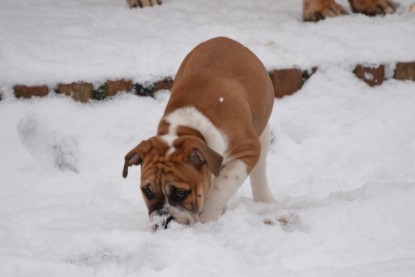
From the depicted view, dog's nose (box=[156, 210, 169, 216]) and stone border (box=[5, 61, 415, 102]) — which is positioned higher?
dog's nose (box=[156, 210, 169, 216])

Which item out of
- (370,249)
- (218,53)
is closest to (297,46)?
(218,53)

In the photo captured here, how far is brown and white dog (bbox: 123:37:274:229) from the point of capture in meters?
3.10


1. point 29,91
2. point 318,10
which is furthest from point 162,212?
point 318,10

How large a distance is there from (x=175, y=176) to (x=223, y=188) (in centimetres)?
33

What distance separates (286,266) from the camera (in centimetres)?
256

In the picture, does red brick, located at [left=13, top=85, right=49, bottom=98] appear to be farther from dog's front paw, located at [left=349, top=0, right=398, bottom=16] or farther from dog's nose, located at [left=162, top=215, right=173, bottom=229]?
dog's front paw, located at [left=349, top=0, right=398, bottom=16]

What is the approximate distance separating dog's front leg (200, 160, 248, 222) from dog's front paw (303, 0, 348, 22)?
2.32m

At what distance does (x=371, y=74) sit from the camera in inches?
194

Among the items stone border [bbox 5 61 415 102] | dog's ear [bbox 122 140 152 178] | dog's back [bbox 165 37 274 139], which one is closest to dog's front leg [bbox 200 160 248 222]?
dog's back [bbox 165 37 274 139]

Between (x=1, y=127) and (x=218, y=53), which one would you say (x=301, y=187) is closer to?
(x=218, y=53)

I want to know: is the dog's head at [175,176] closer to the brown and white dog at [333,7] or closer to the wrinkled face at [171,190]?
the wrinkled face at [171,190]

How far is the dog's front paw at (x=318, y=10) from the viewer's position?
5332mm

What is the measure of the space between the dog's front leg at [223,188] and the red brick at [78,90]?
1.60 meters

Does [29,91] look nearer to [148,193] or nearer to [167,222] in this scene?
[148,193]
